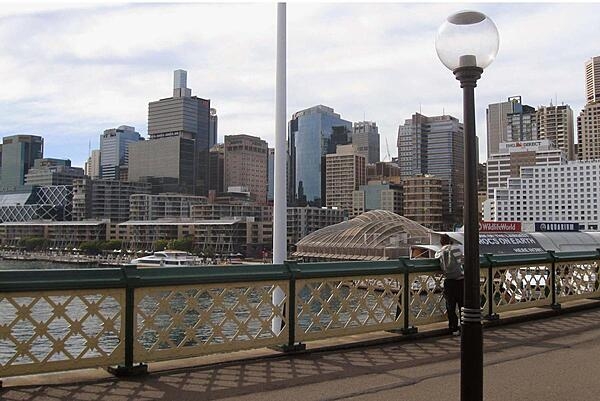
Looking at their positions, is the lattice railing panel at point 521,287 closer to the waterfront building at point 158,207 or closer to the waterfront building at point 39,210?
the waterfront building at point 158,207

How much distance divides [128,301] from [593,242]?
235ft

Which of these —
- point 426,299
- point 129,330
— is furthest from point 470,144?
point 426,299

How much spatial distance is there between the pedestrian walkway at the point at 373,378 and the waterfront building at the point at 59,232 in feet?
499

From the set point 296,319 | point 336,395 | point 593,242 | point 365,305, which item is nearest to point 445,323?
point 365,305

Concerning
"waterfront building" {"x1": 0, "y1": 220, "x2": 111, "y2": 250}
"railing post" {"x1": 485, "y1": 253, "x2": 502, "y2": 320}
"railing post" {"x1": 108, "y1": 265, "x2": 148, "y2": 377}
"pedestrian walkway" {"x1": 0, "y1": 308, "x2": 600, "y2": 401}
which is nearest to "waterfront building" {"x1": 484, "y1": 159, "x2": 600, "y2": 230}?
"waterfront building" {"x1": 0, "y1": 220, "x2": 111, "y2": 250}

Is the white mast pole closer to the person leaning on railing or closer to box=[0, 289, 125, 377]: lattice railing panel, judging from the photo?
the person leaning on railing

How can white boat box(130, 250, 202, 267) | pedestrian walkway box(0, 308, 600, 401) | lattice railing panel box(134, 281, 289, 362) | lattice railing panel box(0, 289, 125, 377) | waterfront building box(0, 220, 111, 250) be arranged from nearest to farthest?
pedestrian walkway box(0, 308, 600, 401), lattice railing panel box(0, 289, 125, 377), lattice railing panel box(134, 281, 289, 362), white boat box(130, 250, 202, 267), waterfront building box(0, 220, 111, 250)

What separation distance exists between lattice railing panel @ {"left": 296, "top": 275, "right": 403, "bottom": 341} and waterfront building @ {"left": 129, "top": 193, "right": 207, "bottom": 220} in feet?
567

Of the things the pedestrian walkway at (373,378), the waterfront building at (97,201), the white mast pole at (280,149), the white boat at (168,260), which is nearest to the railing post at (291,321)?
the pedestrian walkway at (373,378)

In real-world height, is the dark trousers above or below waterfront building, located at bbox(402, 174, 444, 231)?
below

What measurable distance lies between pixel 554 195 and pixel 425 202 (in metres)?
34.8

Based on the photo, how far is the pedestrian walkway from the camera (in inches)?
252

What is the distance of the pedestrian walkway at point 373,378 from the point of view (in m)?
6.39

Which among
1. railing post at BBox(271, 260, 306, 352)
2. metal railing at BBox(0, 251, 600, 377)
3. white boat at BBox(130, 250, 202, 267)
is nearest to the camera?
metal railing at BBox(0, 251, 600, 377)
